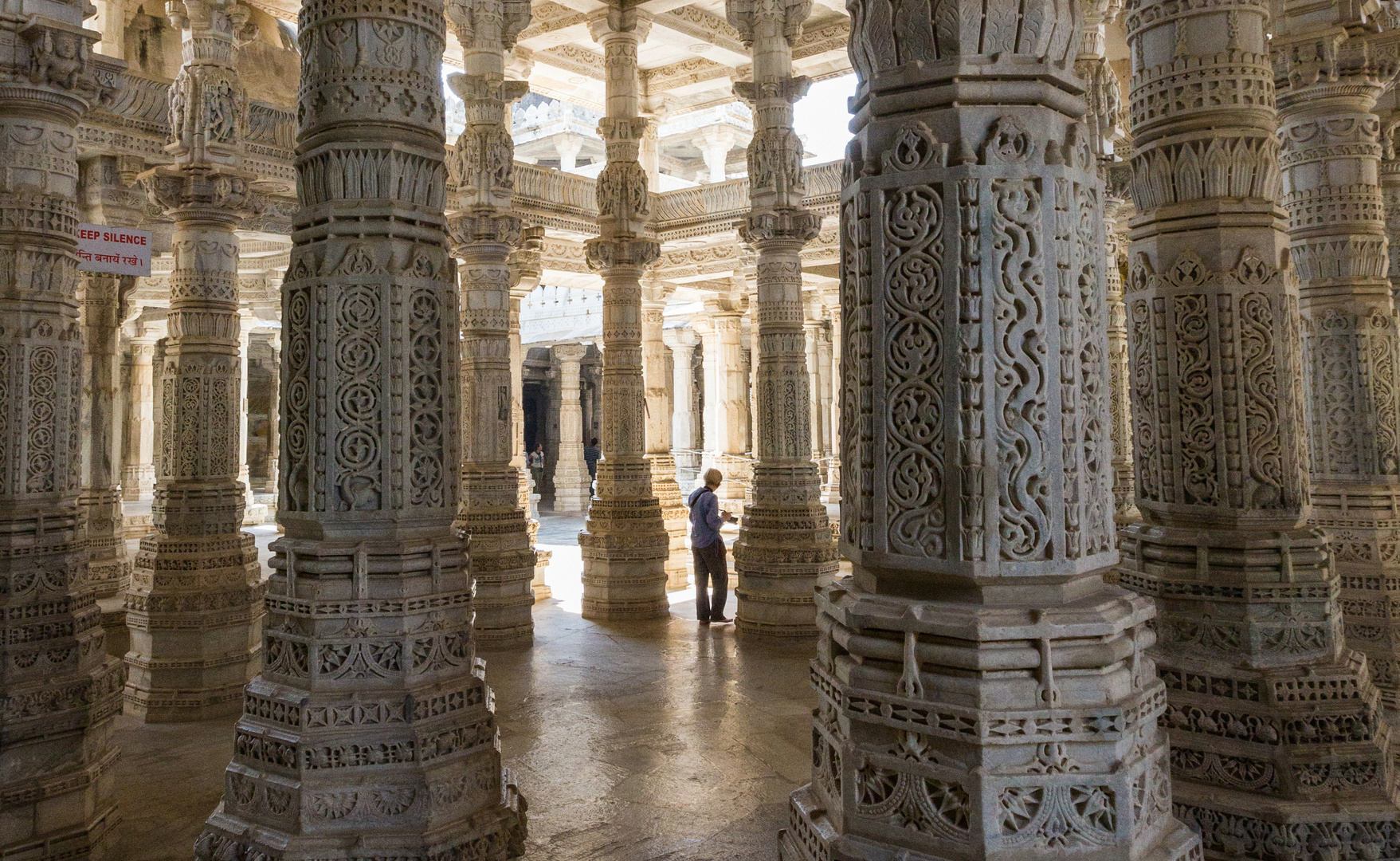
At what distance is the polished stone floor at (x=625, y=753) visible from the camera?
426cm

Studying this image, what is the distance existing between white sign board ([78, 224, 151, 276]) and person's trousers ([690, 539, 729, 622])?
5.54 metres

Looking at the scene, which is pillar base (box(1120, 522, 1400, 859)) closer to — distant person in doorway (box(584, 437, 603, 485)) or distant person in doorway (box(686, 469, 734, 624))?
distant person in doorway (box(686, 469, 734, 624))

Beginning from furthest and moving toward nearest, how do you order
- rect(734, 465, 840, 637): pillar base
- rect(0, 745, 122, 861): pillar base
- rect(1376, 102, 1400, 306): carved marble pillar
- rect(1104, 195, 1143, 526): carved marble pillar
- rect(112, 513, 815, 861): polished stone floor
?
1. rect(1104, 195, 1143, 526): carved marble pillar
2. rect(734, 465, 840, 637): pillar base
3. rect(1376, 102, 1400, 306): carved marble pillar
4. rect(112, 513, 815, 861): polished stone floor
5. rect(0, 745, 122, 861): pillar base

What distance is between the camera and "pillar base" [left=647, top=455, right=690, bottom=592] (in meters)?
12.6

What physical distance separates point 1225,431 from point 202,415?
7.16m

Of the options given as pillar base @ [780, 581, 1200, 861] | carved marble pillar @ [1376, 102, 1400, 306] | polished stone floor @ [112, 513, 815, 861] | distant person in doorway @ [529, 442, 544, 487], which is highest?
carved marble pillar @ [1376, 102, 1400, 306]

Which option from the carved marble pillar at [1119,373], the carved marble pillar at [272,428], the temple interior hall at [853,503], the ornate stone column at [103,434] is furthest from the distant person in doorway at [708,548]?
the carved marble pillar at [272,428]

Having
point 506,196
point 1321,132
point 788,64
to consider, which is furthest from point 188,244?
point 1321,132

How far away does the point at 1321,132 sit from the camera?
5.67 m

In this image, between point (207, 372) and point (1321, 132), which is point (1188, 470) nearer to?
point (1321, 132)

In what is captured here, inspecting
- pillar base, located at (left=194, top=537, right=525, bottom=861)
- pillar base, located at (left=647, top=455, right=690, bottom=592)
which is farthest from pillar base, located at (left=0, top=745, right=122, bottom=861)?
A: pillar base, located at (left=647, top=455, right=690, bottom=592)

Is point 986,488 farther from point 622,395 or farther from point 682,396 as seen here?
point 682,396

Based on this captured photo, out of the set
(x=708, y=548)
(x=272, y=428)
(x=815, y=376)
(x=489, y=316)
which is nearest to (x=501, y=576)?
(x=708, y=548)

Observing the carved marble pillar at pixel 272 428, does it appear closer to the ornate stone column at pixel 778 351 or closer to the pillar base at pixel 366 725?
the ornate stone column at pixel 778 351
